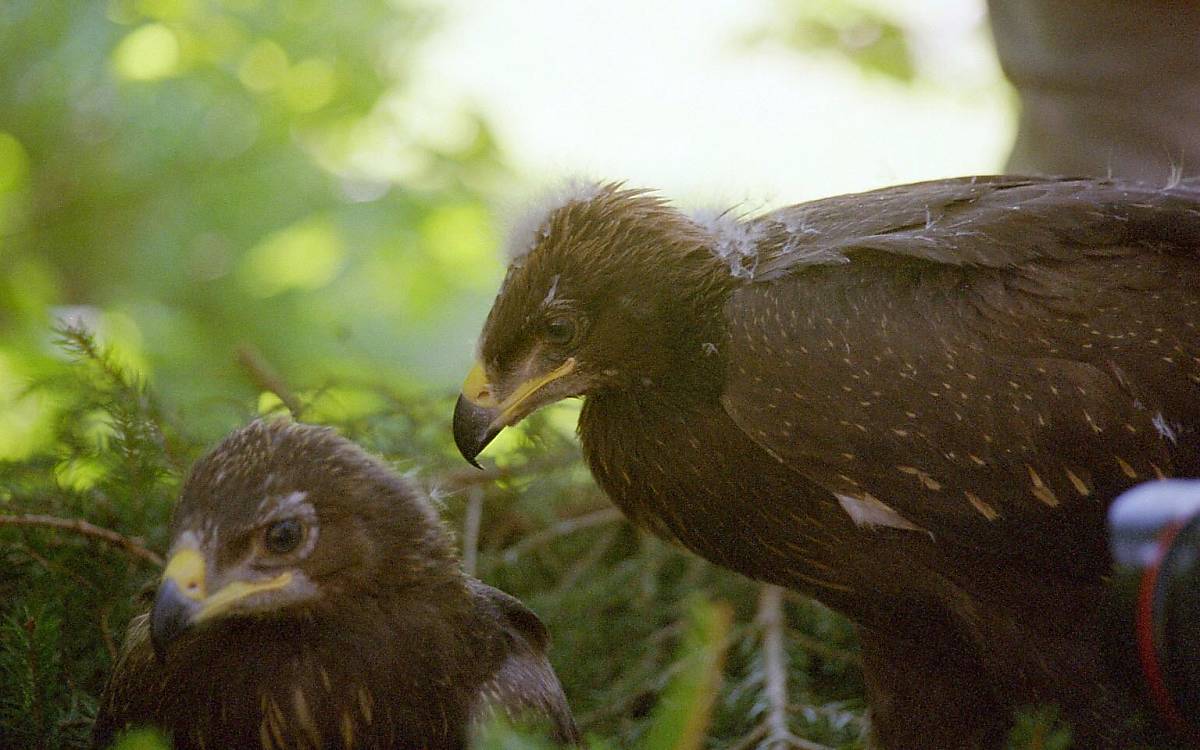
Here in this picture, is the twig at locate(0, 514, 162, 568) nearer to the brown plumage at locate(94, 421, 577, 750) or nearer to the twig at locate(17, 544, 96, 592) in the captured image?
the twig at locate(17, 544, 96, 592)

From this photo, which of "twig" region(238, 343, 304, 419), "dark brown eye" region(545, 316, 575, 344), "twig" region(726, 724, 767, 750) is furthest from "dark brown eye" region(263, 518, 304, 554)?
"twig" region(726, 724, 767, 750)

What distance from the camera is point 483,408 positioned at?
2.26m

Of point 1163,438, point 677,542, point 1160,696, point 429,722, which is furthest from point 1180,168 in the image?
point 429,722

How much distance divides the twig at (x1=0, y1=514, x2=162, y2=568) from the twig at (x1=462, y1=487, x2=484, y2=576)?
2.39 feet

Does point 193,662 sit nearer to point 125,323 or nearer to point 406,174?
point 125,323

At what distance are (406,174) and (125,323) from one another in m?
1.35

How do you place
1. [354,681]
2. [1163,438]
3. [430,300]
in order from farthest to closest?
[430,300]
[1163,438]
[354,681]

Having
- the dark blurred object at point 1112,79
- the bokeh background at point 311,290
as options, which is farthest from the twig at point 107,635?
the dark blurred object at point 1112,79

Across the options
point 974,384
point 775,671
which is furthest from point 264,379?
point 974,384

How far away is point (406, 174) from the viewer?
17.1 ft

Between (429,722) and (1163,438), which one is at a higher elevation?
(1163,438)

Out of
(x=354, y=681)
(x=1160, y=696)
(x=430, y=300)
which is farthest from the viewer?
(x=430, y=300)

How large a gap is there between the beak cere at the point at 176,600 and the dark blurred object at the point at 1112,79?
2.32 m

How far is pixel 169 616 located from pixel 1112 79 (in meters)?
2.57
